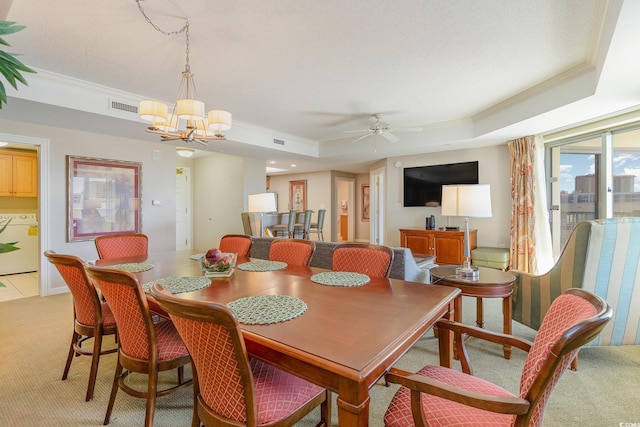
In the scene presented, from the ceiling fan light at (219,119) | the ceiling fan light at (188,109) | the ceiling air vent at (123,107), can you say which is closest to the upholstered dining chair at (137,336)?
the ceiling fan light at (188,109)

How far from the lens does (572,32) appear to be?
2.46 metres

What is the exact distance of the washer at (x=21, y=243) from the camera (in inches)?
207

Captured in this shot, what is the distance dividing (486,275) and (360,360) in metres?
2.08

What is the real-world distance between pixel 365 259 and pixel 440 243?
3.73 metres

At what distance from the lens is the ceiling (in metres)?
2.17

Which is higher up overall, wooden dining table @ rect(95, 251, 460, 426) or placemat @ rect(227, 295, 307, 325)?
placemat @ rect(227, 295, 307, 325)

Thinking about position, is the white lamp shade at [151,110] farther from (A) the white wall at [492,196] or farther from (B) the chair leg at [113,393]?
(A) the white wall at [492,196]

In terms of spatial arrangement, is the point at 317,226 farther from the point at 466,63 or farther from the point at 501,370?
the point at 501,370

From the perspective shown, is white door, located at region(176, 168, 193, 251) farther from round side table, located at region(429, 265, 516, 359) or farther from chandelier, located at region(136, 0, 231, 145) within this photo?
round side table, located at region(429, 265, 516, 359)

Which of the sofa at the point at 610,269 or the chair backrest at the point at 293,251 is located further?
the chair backrest at the point at 293,251

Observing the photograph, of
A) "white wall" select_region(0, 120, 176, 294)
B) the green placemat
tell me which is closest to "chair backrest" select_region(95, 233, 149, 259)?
the green placemat

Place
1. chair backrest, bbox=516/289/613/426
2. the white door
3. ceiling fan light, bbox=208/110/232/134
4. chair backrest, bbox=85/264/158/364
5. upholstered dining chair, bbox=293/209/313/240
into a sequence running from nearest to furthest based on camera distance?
chair backrest, bbox=516/289/613/426 → chair backrest, bbox=85/264/158/364 → ceiling fan light, bbox=208/110/232/134 → upholstered dining chair, bbox=293/209/313/240 → the white door

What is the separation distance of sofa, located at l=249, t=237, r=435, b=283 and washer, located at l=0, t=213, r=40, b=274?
4.39 metres

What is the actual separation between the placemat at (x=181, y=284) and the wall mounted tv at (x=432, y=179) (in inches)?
202
